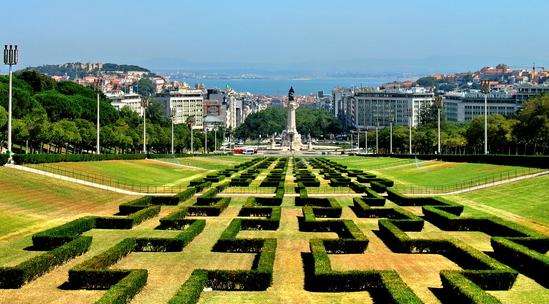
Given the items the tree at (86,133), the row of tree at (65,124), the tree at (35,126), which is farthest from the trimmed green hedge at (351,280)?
the tree at (86,133)

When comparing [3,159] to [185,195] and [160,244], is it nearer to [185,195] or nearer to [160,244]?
[185,195]

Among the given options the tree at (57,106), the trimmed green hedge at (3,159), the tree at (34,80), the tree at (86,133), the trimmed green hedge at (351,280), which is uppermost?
the tree at (34,80)

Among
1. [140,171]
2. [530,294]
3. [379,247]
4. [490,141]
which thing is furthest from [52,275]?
[490,141]

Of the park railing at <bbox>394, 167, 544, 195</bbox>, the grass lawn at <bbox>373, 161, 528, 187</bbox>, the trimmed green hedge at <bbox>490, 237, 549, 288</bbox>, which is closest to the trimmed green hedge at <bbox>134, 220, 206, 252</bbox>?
the trimmed green hedge at <bbox>490, 237, 549, 288</bbox>

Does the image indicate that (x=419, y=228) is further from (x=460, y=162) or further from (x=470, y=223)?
(x=460, y=162)

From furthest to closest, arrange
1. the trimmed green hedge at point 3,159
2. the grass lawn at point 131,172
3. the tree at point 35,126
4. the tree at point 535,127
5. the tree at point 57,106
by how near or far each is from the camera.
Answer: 1. the tree at point 57,106
2. the tree at point 535,127
3. the tree at point 35,126
4. the grass lawn at point 131,172
5. the trimmed green hedge at point 3,159

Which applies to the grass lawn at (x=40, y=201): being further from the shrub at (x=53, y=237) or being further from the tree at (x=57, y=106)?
the tree at (x=57, y=106)

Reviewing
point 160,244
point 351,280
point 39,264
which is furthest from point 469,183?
point 39,264
